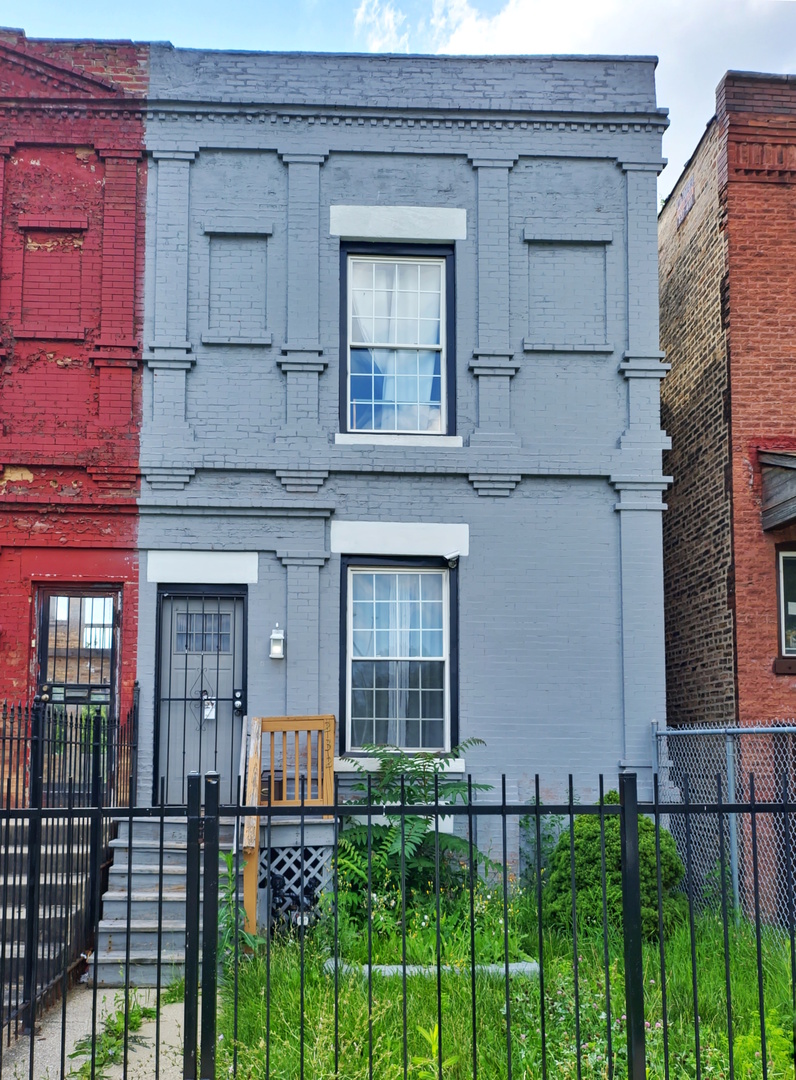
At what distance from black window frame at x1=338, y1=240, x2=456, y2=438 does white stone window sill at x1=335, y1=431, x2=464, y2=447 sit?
0.11ft

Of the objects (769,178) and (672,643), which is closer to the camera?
(769,178)

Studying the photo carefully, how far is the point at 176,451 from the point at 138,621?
66.9 inches

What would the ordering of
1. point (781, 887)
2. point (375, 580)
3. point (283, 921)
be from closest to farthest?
point (283, 921) → point (781, 887) → point (375, 580)

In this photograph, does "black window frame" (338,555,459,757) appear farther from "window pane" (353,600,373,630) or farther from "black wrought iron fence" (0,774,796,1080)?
"black wrought iron fence" (0,774,796,1080)

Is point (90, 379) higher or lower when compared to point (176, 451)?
higher

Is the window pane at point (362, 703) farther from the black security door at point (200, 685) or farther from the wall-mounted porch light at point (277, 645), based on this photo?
the black security door at point (200, 685)

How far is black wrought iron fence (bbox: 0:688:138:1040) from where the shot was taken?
5.94 m

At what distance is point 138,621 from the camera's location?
10469 mm

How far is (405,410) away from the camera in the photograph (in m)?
11.1

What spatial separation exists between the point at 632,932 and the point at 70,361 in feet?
26.8

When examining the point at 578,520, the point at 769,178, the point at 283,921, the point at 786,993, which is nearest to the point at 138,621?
the point at 283,921

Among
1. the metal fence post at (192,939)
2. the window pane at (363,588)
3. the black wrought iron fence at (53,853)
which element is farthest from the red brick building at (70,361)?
the metal fence post at (192,939)

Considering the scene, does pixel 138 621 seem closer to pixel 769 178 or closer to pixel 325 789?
pixel 325 789

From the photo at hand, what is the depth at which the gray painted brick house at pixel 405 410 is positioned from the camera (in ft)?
34.8
